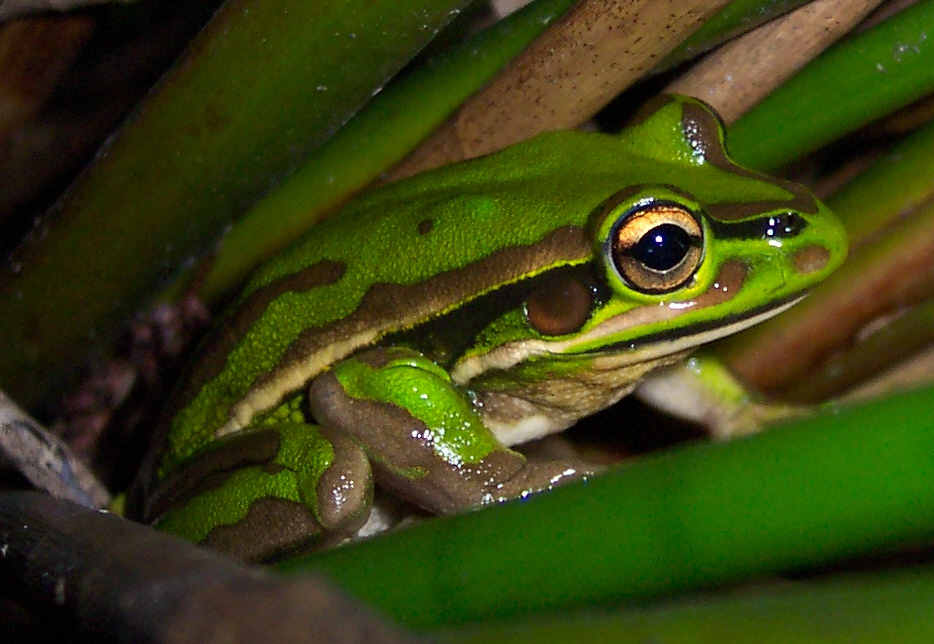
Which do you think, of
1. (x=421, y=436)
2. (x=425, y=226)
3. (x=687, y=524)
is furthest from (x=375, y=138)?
(x=687, y=524)

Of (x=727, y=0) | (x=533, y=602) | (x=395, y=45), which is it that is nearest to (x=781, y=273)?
(x=727, y=0)

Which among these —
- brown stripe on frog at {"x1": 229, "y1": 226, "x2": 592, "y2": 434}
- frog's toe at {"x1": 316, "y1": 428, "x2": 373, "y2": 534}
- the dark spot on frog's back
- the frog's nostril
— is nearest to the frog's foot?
frog's toe at {"x1": 316, "y1": 428, "x2": 373, "y2": 534}

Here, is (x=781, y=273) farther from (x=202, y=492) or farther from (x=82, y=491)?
(x=82, y=491)

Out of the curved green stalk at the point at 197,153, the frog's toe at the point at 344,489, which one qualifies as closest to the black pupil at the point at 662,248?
the curved green stalk at the point at 197,153

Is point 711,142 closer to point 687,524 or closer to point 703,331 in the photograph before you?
point 703,331

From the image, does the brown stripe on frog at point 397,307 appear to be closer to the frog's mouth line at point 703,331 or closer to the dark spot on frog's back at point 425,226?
the dark spot on frog's back at point 425,226
